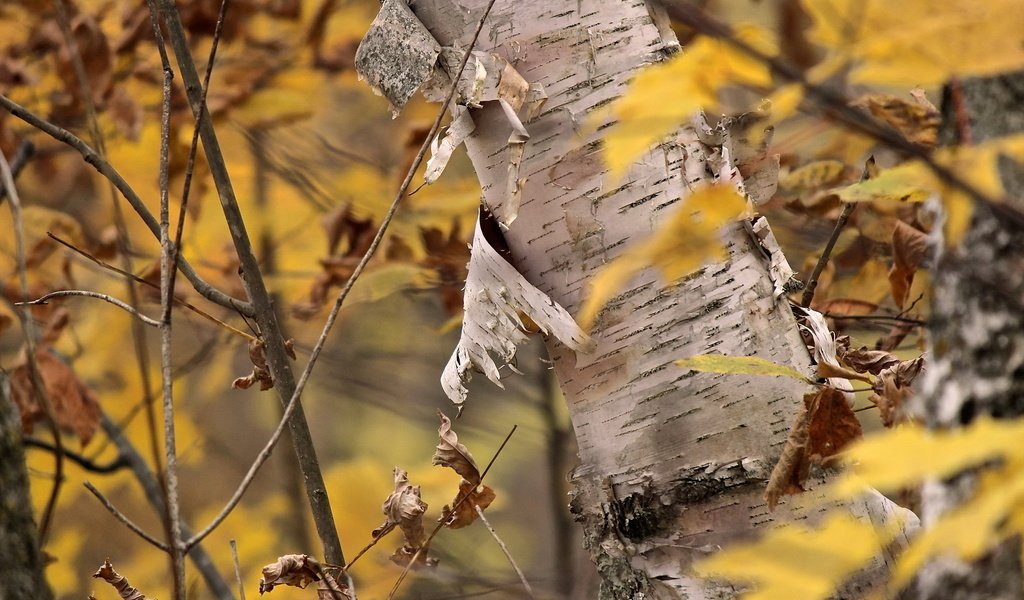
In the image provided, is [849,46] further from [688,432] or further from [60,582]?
[60,582]

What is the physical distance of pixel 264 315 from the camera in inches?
51.0

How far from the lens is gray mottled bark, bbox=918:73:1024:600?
0.57 meters

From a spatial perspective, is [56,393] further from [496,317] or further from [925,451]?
[925,451]

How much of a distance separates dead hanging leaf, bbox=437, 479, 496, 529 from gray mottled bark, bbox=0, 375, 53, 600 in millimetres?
625

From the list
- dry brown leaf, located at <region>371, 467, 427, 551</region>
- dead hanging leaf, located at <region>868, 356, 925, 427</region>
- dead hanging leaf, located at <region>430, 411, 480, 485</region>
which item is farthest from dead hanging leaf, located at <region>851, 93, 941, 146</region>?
dry brown leaf, located at <region>371, 467, 427, 551</region>

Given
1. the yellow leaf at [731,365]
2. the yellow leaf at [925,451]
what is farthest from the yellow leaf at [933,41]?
the yellow leaf at [731,365]

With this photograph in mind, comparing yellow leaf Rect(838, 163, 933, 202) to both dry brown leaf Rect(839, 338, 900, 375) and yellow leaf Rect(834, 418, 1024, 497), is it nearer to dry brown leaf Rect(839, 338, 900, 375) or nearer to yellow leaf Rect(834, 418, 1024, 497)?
yellow leaf Rect(834, 418, 1024, 497)

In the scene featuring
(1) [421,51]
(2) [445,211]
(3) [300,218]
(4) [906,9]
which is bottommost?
(4) [906,9]

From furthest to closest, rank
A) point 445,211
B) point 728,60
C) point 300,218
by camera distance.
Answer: point 300,218 < point 445,211 < point 728,60

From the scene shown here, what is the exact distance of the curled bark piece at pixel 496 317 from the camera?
115 centimetres

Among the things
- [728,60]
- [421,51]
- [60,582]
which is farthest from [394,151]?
[728,60]

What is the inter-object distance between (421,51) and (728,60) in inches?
28.0

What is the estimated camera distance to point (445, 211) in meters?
2.88

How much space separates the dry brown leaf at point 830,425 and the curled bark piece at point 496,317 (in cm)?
32
